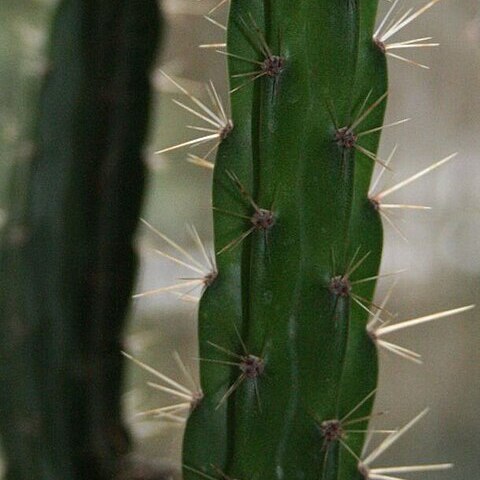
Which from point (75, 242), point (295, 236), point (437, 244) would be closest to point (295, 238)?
point (295, 236)

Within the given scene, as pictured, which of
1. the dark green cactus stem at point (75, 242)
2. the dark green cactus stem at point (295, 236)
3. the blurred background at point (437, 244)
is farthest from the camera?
the blurred background at point (437, 244)

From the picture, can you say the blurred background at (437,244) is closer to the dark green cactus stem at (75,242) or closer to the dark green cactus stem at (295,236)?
the dark green cactus stem at (75,242)

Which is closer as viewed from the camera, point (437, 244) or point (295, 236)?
point (295, 236)

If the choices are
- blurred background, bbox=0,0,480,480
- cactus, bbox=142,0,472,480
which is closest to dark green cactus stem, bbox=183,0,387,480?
cactus, bbox=142,0,472,480

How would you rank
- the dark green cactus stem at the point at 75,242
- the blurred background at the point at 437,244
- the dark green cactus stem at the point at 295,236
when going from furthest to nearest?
the blurred background at the point at 437,244 < the dark green cactus stem at the point at 75,242 < the dark green cactus stem at the point at 295,236

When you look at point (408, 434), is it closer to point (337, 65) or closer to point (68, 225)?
point (68, 225)

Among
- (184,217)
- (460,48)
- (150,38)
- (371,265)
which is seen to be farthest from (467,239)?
(371,265)

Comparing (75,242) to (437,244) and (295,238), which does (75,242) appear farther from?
(437,244)

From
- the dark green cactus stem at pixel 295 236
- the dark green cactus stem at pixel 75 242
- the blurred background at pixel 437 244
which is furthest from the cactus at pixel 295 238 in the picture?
the blurred background at pixel 437 244

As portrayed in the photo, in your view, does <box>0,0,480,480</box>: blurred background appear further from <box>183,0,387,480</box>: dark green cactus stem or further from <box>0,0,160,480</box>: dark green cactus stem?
<box>183,0,387,480</box>: dark green cactus stem
